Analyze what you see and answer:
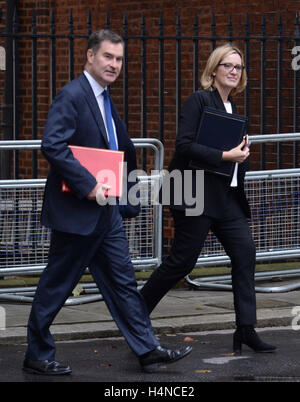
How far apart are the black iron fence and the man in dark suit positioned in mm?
2770

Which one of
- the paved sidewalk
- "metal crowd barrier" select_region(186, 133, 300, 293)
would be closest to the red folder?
the paved sidewalk

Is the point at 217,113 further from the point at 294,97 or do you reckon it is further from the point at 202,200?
the point at 294,97

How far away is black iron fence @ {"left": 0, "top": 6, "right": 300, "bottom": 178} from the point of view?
922 cm

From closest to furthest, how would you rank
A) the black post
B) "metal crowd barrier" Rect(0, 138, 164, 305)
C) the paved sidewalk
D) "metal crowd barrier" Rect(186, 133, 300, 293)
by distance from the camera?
the paved sidewalk, "metal crowd barrier" Rect(0, 138, 164, 305), "metal crowd barrier" Rect(186, 133, 300, 293), the black post

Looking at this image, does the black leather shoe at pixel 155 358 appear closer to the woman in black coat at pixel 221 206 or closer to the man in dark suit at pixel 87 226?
the man in dark suit at pixel 87 226

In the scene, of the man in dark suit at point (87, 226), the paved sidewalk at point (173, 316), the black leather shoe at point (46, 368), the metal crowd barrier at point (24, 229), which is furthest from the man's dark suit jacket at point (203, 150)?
the metal crowd barrier at point (24, 229)

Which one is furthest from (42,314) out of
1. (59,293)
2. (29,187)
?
(29,187)

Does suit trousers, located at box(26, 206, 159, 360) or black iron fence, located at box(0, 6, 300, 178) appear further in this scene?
black iron fence, located at box(0, 6, 300, 178)

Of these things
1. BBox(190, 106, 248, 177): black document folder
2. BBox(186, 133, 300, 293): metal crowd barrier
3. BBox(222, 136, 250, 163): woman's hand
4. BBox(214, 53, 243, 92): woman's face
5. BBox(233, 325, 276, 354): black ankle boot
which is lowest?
BBox(233, 325, 276, 354): black ankle boot

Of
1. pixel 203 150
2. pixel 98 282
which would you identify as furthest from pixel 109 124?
pixel 98 282

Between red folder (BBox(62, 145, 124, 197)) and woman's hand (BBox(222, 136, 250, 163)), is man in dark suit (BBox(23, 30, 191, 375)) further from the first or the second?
woman's hand (BBox(222, 136, 250, 163))

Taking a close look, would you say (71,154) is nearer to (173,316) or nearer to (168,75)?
(173,316)

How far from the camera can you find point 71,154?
5.91 metres

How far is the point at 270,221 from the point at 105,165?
331 centimetres
